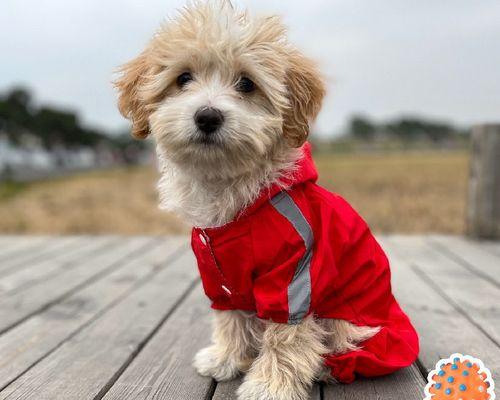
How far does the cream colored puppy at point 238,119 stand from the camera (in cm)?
200

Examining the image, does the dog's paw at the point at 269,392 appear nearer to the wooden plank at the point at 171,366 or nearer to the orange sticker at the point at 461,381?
the wooden plank at the point at 171,366

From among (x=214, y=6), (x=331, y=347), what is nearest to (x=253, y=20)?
(x=214, y=6)

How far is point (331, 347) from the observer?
2.23 m

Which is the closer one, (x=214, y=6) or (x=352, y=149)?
(x=214, y=6)

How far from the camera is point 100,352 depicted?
258 centimetres

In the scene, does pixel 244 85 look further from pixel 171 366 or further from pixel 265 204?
pixel 171 366

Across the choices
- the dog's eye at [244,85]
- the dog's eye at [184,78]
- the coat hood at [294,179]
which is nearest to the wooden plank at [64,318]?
the coat hood at [294,179]

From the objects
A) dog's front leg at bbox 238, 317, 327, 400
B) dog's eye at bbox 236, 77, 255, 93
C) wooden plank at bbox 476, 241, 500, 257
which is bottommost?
wooden plank at bbox 476, 241, 500, 257

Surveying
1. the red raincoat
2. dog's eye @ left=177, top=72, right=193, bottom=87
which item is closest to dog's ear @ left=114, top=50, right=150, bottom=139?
dog's eye @ left=177, top=72, right=193, bottom=87

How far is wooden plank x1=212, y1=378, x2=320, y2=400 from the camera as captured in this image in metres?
2.12

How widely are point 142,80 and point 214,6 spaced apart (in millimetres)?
402

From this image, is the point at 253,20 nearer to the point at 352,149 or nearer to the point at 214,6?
the point at 214,6

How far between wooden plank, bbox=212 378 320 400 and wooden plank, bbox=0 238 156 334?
1.35 metres

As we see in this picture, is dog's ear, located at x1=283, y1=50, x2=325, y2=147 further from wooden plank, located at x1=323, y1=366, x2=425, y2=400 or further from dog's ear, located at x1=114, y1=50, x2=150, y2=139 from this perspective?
wooden plank, located at x1=323, y1=366, x2=425, y2=400
